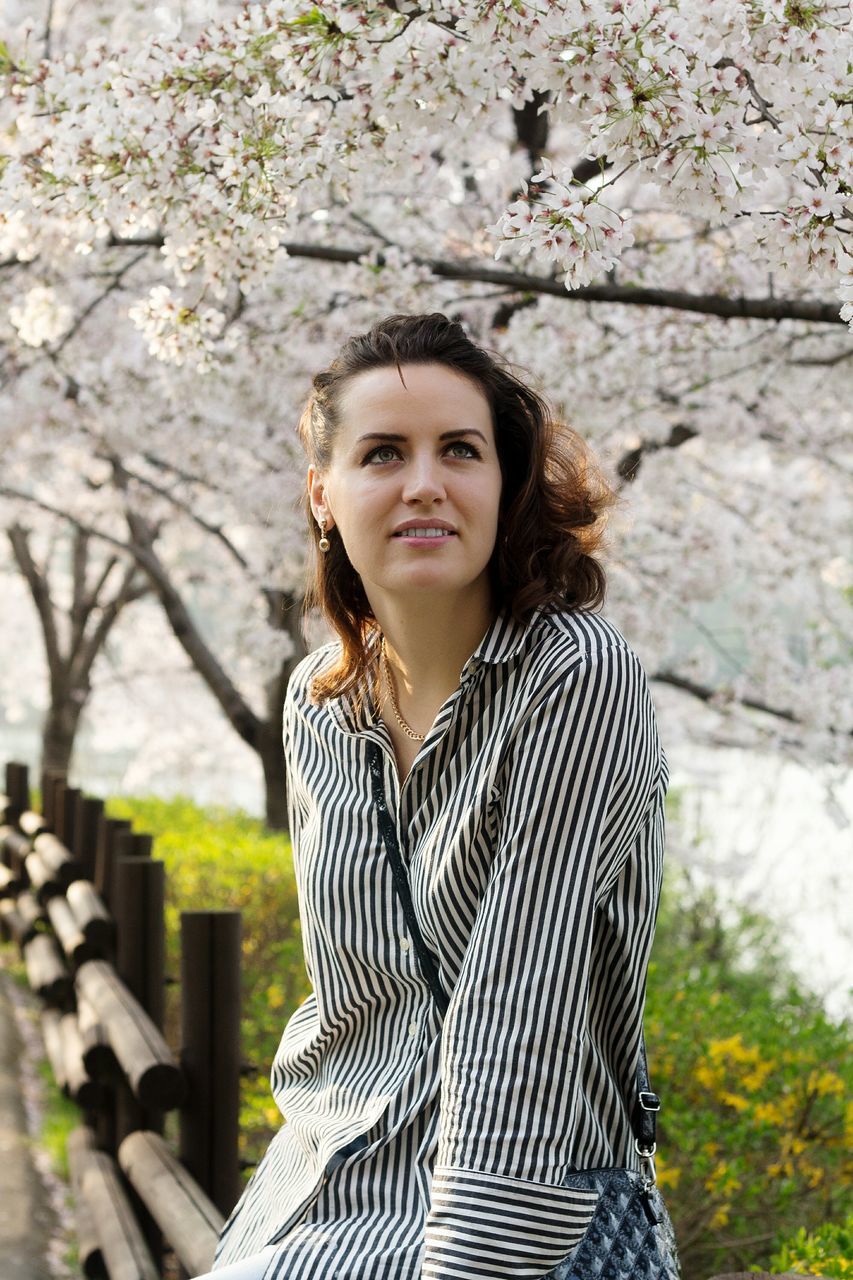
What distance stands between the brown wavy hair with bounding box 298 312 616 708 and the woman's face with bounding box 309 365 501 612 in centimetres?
4

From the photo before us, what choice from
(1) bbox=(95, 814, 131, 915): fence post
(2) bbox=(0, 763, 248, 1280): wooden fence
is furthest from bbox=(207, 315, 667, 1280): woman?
(1) bbox=(95, 814, 131, 915): fence post

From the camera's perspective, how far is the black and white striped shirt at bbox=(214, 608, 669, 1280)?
1537 mm

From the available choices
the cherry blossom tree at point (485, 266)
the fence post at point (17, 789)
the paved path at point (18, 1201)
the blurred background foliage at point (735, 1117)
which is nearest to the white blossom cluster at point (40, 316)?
the cherry blossom tree at point (485, 266)

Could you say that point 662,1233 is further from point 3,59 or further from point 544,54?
point 3,59

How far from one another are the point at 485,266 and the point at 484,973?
11.5 ft

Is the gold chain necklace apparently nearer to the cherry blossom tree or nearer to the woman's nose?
the woman's nose

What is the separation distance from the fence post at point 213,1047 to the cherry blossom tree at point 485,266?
4.33ft

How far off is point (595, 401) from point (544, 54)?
3586 mm

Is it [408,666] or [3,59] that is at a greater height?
[3,59]

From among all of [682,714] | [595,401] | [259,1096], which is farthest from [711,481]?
[259,1096]

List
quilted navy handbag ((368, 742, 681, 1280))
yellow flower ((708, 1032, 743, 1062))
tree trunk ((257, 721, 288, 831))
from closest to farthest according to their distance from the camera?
quilted navy handbag ((368, 742, 681, 1280))
yellow flower ((708, 1032, 743, 1062))
tree trunk ((257, 721, 288, 831))

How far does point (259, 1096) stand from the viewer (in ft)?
15.1

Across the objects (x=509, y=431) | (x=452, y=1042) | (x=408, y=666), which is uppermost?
(x=509, y=431)

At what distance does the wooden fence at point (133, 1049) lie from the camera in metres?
3.30
